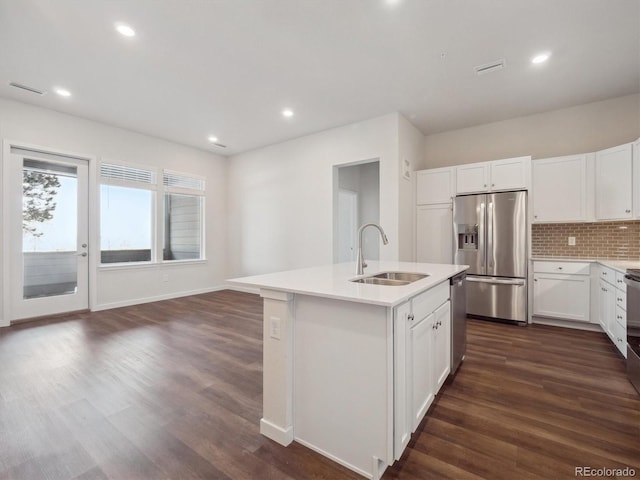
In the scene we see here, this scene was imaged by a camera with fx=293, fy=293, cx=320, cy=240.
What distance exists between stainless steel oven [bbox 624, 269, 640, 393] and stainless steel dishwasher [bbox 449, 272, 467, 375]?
45.3 inches

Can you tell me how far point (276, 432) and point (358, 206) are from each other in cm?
A: 572

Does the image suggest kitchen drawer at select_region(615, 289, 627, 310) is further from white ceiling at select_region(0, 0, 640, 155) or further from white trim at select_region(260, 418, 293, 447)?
white trim at select_region(260, 418, 293, 447)

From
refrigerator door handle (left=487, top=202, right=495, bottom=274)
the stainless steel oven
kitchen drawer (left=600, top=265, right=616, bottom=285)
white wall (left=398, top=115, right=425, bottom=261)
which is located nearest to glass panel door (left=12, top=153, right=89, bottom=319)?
white wall (left=398, top=115, right=425, bottom=261)

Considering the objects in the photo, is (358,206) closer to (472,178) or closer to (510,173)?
(472,178)

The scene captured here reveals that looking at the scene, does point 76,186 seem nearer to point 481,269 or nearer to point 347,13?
point 347,13

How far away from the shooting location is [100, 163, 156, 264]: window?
491cm

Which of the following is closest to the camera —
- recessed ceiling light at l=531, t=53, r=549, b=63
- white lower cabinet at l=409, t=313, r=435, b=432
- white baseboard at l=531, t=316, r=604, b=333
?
white lower cabinet at l=409, t=313, r=435, b=432

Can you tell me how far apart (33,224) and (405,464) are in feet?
17.9

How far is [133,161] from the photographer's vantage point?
17.0 feet

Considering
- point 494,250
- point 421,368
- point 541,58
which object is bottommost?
point 421,368

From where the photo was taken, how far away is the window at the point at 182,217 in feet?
18.9

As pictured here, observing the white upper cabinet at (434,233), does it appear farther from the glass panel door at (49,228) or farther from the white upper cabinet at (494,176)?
the glass panel door at (49,228)

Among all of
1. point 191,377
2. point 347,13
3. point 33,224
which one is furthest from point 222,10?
point 33,224

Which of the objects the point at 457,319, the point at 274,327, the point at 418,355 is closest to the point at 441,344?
the point at 457,319
